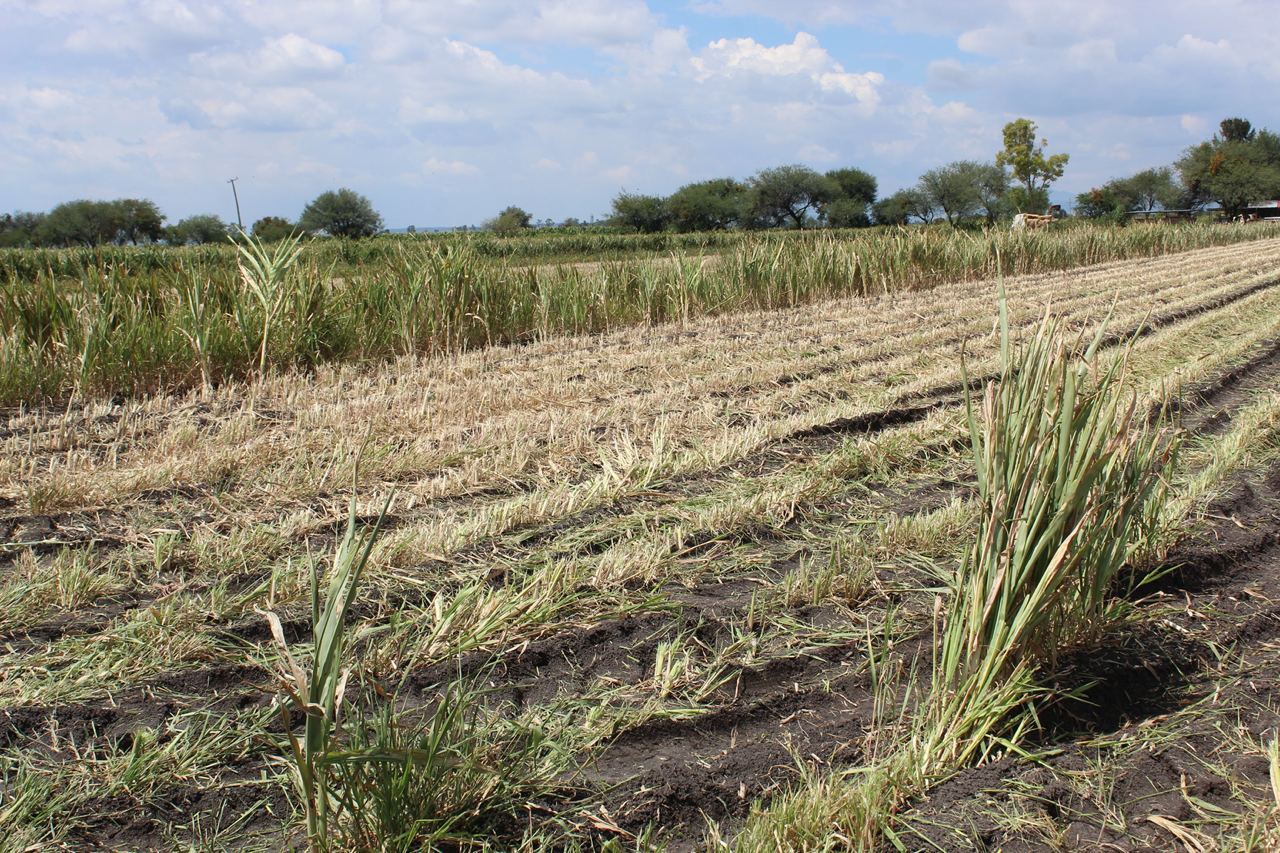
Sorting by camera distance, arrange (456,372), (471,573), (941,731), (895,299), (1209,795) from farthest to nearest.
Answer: (895,299) < (456,372) < (471,573) < (941,731) < (1209,795)

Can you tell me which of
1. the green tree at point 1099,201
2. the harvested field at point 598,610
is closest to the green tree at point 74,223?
the harvested field at point 598,610

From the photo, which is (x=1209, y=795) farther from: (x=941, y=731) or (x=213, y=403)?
(x=213, y=403)

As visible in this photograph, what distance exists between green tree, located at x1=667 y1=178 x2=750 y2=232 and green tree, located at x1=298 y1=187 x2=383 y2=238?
1953cm

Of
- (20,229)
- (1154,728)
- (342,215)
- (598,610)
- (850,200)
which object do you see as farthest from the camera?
(850,200)

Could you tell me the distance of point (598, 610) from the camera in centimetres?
310

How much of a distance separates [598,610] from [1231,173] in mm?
72194

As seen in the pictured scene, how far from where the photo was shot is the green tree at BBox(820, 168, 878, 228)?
223 feet

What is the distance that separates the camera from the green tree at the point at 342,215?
5459 cm

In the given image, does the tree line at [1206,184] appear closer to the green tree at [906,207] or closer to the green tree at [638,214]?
the green tree at [906,207]

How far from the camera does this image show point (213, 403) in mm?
6176

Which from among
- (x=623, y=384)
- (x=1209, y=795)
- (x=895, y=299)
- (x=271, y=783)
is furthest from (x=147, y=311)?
(x=895, y=299)

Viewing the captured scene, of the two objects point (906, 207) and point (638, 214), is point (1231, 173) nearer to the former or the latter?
point (906, 207)

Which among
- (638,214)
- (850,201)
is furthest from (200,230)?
(850,201)

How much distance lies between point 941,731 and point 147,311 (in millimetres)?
6347
